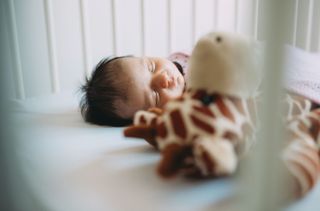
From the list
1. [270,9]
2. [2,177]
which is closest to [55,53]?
[2,177]

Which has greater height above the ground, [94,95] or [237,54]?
[237,54]

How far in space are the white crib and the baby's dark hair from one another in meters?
0.03

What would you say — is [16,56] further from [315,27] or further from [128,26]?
[315,27]

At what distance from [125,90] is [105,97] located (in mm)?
40

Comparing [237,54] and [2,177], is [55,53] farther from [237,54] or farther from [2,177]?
[237,54]

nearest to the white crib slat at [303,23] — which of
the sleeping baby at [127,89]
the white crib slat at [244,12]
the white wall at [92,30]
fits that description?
the white wall at [92,30]

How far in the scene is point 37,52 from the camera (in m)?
0.97

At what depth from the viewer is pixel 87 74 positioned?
40.3 inches

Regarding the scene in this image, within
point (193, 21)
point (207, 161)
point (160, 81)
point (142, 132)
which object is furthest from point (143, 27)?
point (207, 161)

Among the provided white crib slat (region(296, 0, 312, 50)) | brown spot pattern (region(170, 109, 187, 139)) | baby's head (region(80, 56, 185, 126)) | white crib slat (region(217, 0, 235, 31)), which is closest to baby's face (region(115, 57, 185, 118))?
baby's head (region(80, 56, 185, 126))

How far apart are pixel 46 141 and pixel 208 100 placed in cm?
30

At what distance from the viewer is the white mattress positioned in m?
0.39

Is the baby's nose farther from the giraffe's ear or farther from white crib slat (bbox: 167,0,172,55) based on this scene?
white crib slat (bbox: 167,0,172,55)

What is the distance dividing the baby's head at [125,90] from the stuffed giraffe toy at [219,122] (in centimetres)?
26
